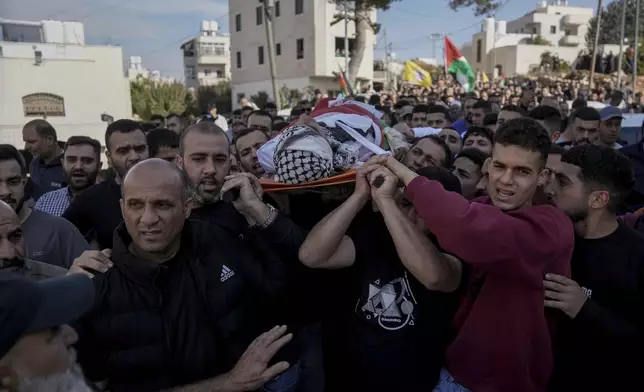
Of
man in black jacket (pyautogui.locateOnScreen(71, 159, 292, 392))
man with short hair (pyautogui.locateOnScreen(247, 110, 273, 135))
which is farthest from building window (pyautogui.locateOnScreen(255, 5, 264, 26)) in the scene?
man in black jacket (pyautogui.locateOnScreen(71, 159, 292, 392))

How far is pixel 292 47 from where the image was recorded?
3719 centimetres

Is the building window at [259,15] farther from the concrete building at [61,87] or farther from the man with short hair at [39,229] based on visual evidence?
the man with short hair at [39,229]

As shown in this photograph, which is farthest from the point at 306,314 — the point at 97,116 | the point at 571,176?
the point at 97,116

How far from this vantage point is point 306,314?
2861mm

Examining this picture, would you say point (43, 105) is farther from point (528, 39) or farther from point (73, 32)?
point (528, 39)

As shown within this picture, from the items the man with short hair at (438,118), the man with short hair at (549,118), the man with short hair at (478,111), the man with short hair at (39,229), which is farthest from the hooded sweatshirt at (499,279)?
the man with short hair at (478,111)

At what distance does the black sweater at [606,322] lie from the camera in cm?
241

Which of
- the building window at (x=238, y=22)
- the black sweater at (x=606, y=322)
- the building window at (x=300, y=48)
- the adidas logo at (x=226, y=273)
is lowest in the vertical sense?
the black sweater at (x=606, y=322)

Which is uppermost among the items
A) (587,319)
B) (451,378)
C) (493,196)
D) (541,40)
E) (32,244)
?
(541,40)

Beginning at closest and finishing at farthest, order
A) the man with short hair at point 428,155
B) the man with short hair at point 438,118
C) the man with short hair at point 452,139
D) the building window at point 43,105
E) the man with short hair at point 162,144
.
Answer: the man with short hair at point 428,155, the man with short hair at point 162,144, the man with short hair at point 452,139, the man with short hair at point 438,118, the building window at point 43,105

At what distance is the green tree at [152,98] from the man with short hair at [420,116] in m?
25.7

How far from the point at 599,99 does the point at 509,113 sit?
15.4m

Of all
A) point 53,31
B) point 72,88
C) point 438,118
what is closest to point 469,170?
point 438,118

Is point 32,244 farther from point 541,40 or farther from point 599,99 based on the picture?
point 541,40
